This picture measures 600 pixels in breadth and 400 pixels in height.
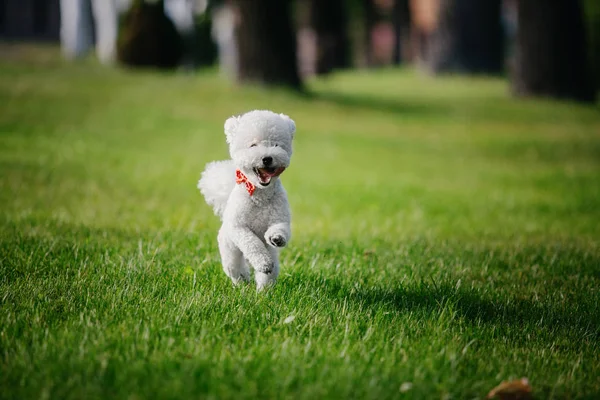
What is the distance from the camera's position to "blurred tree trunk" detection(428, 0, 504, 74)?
25312 millimetres

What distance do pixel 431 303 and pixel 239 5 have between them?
40.7ft

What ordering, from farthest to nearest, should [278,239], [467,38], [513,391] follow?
[467,38], [278,239], [513,391]

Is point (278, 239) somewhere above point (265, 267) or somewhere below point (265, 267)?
above

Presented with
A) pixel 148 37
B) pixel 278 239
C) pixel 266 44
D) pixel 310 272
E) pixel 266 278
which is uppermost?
pixel 148 37

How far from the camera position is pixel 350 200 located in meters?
9.27

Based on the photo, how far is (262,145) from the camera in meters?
3.91

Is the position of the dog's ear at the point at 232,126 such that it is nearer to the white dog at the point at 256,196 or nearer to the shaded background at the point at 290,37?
the white dog at the point at 256,196

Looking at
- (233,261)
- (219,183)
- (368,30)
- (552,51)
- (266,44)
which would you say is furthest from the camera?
(368,30)

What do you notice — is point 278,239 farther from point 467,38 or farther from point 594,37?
point 467,38

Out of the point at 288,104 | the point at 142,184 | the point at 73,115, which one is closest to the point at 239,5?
the point at 288,104

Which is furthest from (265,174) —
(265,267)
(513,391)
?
(513,391)

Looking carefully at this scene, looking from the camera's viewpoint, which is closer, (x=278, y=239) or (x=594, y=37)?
(x=278, y=239)

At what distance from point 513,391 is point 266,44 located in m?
13.6

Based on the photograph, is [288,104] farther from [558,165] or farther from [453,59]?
[453,59]
